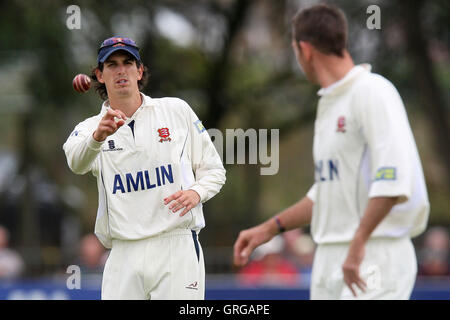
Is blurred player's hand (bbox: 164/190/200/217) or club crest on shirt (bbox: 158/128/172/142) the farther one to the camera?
club crest on shirt (bbox: 158/128/172/142)

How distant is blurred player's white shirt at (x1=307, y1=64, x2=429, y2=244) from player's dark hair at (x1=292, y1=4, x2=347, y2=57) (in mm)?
193

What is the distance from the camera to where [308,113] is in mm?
19609

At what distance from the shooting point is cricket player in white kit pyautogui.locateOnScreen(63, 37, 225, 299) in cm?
556

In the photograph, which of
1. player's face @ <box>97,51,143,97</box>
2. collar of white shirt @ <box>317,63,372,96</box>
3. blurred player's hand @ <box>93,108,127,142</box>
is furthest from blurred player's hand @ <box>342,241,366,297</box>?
player's face @ <box>97,51,143,97</box>

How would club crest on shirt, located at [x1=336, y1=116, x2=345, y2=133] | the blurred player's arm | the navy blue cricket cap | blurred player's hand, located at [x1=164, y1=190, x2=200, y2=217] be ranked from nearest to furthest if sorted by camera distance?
1. club crest on shirt, located at [x1=336, y1=116, x2=345, y2=133]
2. blurred player's hand, located at [x1=164, y1=190, x2=200, y2=217]
3. the navy blue cricket cap
4. the blurred player's arm

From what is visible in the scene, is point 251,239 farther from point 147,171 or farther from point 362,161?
point 362,161

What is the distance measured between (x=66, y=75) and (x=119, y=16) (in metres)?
1.72

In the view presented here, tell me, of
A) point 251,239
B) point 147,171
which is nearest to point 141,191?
point 147,171

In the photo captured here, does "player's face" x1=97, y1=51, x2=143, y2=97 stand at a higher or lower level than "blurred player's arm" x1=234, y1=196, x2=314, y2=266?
higher

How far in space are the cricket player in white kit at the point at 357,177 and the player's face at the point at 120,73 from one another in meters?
1.04

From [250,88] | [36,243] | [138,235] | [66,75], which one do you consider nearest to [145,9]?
[66,75]

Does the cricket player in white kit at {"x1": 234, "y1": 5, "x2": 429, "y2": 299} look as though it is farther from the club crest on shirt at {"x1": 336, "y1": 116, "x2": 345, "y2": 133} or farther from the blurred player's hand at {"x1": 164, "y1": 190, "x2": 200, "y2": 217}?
the blurred player's hand at {"x1": 164, "y1": 190, "x2": 200, "y2": 217}
